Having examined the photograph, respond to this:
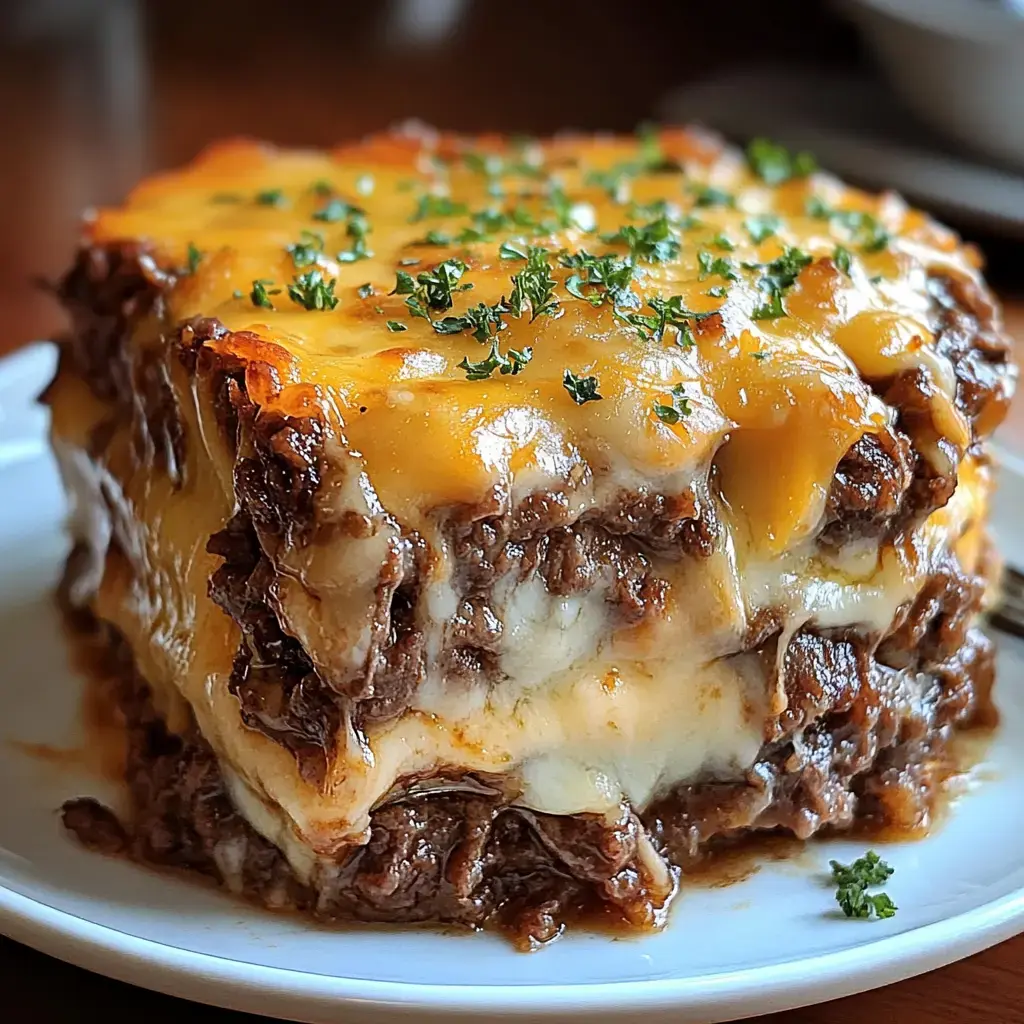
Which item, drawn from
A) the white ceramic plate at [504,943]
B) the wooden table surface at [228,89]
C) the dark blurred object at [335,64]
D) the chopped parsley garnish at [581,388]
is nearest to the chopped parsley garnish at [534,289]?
the chopped parsley garnish at [581,388]

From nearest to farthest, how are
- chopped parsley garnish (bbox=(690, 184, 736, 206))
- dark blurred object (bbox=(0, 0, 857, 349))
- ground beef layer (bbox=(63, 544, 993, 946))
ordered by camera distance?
ground beef layer (bbox=(63, 544, 993, 946)) < chopped parsley garnish (bbox=(690, 184, 736, 206)) < dark blurred object (bbox=(0, 0, 857, 349))

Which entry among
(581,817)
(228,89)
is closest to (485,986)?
(581,817)

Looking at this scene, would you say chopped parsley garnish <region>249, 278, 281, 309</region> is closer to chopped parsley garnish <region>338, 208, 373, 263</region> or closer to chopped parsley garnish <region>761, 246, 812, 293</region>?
chopped parsley garnish <region>338, 208, 373, 263</region>

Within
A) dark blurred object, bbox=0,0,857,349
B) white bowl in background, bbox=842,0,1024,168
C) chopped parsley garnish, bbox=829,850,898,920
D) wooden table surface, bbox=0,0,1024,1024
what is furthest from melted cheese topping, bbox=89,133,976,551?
dark blurred object, bbox=0,0,857,349

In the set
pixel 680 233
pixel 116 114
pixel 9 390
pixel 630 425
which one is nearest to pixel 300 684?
pixel 630 425

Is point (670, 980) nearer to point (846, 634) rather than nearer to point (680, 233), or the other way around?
point (846, 634)

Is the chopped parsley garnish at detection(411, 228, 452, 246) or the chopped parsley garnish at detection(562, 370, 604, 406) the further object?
the chopped parsley garnish at detection(411, 228, 452, 246)

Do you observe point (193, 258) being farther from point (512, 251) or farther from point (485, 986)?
point (485, 986)
